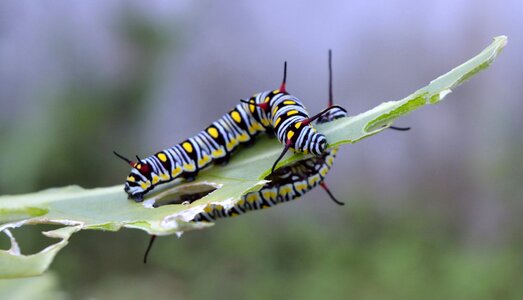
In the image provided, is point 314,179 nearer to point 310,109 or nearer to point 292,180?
point 292,180

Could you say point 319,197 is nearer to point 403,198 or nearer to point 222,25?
point 403,198

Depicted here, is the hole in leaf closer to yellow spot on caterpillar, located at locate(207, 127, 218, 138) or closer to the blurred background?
yellow spot on caterpillar, located at locate(207, 127, 218, 138)

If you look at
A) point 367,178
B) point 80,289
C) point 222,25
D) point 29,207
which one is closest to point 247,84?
point 222,25

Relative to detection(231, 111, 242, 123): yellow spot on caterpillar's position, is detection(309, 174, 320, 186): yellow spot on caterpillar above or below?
below

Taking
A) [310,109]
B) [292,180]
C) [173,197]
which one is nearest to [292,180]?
[292,180]

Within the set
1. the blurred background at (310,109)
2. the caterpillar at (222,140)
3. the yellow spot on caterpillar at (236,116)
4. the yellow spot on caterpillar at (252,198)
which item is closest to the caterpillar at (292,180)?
the yellow spot on caterpillar at (252,198)

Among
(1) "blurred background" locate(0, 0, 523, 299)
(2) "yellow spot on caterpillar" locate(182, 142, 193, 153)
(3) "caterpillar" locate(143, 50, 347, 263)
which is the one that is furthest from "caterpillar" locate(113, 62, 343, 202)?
(1) "blurred background" locate(0, 0, 523, 299)

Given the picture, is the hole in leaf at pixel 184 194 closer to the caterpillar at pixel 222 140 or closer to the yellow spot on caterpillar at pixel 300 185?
the caterpillar at pixel 222 140
